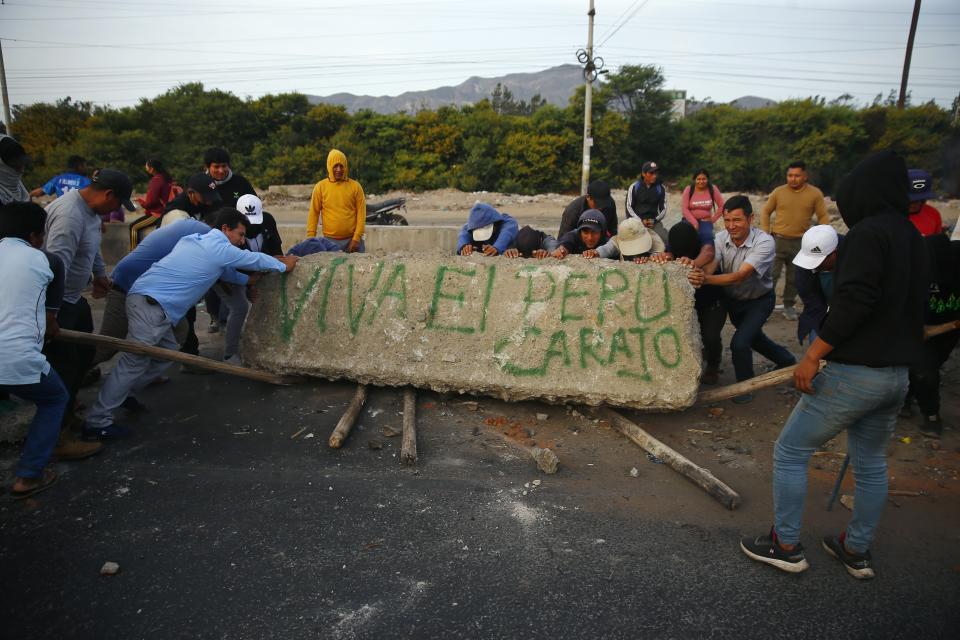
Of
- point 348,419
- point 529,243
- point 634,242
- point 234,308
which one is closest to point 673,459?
point 634,242

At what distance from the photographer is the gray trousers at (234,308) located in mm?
5312

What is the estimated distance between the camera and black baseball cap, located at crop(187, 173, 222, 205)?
543 centimetres

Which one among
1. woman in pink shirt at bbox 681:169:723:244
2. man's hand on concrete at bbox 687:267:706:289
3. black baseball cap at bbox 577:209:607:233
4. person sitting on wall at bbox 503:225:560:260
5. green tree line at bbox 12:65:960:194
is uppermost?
green tree line at bbox 12:65:960:194

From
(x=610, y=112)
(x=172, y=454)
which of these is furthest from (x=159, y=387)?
(x=610, y=112)

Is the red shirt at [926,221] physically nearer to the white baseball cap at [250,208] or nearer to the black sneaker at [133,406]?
the white baseball cap at [250,208]

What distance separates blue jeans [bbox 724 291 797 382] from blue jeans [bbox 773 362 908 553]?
1989 mm

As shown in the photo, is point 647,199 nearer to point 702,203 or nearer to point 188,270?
point 702,203

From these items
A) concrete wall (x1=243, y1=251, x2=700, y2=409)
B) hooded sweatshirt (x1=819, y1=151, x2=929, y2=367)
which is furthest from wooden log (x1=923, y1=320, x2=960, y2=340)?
hooded sweatshirt (x1=819, y1=151, x2=929, y2=367)

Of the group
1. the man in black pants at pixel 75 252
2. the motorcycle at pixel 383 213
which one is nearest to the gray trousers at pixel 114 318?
the man in black pants at pixel 75 252

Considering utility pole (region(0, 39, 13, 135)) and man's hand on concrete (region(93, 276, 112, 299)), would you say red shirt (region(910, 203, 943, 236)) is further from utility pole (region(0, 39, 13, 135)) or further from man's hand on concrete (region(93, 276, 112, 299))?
utility pole (region(0, 39, 13, 135))

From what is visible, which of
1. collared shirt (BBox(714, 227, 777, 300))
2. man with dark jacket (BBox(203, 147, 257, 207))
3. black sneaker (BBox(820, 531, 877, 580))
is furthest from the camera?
man with dark jacket (BBox(203, 147, 257, 207))

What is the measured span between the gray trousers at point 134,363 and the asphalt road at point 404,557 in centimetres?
30

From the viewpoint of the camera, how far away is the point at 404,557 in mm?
2926

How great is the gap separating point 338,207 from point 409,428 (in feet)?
9.73
